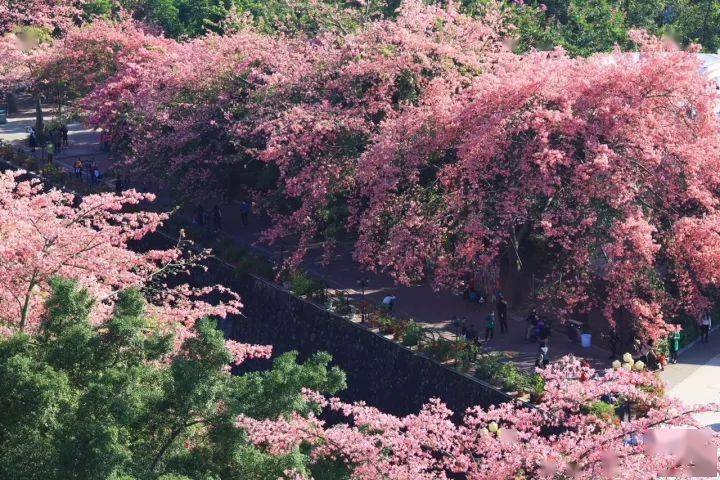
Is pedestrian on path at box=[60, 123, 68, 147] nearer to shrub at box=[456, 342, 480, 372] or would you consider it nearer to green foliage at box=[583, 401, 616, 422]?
shrub at box=[456, 342, 480, 372]

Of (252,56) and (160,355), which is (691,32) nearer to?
(252,56)

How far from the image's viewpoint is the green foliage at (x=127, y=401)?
14.9 meters

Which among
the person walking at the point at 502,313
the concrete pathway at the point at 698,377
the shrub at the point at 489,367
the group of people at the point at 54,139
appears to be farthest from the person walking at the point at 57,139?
the concrete pathway at the point at 698,377

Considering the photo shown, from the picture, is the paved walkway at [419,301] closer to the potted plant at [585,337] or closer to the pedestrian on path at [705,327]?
the potted plant at [585,337]

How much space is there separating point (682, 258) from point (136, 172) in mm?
18808

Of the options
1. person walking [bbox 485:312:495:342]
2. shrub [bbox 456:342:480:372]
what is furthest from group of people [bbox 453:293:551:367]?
shrub [bbox 456:342:480:372]

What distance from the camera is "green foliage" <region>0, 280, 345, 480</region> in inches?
587

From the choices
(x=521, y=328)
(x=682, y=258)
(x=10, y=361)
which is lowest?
(x=521, y=328)

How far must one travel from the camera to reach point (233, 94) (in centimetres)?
3762

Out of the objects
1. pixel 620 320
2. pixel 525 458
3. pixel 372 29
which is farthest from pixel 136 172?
pixel 525 458

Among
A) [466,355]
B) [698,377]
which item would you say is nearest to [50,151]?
[466,355]

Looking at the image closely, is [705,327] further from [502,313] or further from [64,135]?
[64,135]

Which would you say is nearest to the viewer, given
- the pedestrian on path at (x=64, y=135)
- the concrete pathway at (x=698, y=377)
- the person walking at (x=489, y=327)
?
the concrete pathway at (x=698, y=377)

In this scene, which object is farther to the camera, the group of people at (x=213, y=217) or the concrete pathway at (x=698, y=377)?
the group of people at (x=213, y=217)
